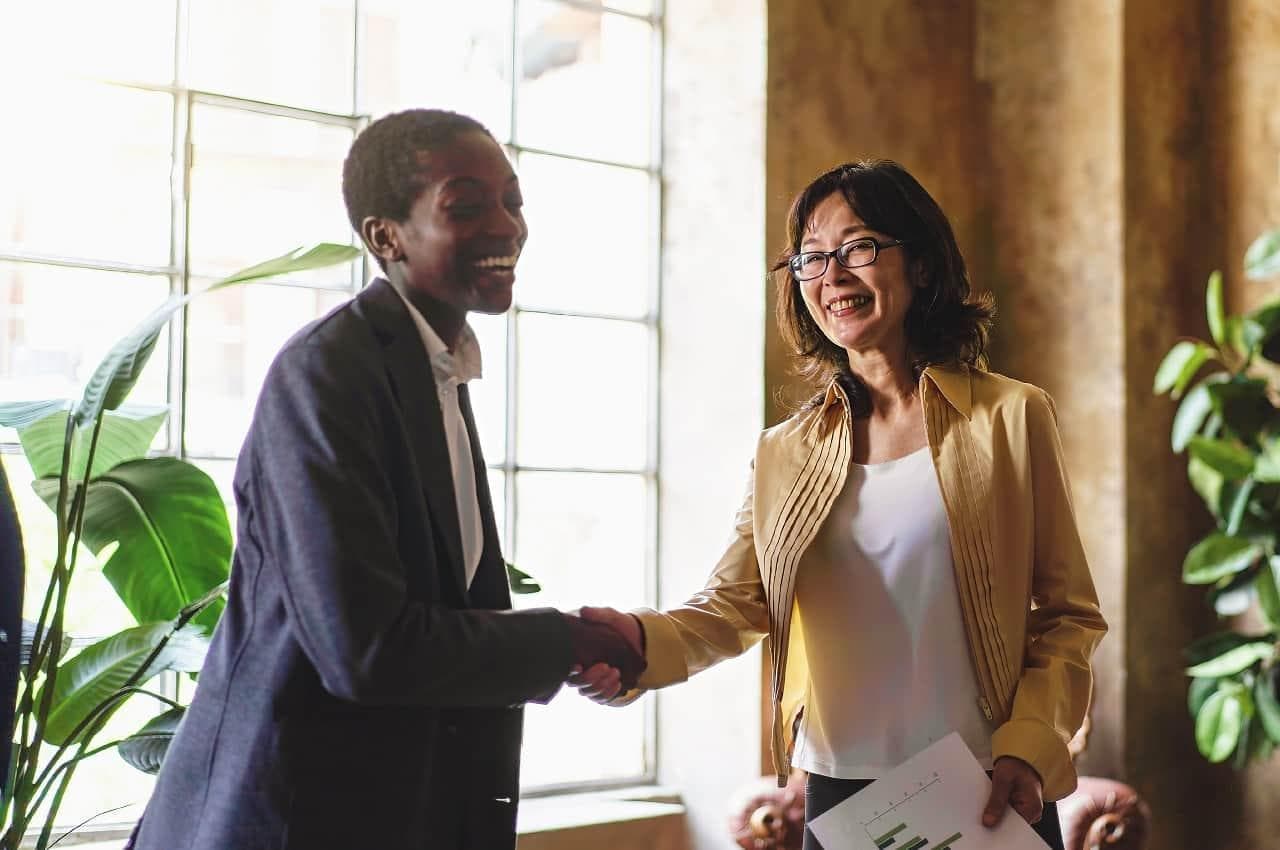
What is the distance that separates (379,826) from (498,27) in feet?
9.65

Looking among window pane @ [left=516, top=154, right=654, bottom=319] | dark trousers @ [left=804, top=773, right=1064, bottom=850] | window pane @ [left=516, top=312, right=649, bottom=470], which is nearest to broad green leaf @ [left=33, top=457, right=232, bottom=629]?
dark trousers @ [left=804, top=773, right=1064, bottom=850]

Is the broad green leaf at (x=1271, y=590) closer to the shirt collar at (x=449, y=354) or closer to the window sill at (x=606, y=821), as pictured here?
the window sill at (x=606, y=821)

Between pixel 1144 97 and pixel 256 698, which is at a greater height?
pixel 1144 97

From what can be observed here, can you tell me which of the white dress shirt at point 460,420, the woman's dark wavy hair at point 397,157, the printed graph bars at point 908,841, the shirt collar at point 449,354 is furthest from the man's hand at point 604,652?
the woman's dark wavy hair at point 397,157

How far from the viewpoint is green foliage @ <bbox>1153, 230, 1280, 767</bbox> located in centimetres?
306

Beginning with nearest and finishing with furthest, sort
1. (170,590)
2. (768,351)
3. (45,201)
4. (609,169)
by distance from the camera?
(170,590)
(45,201)
(768,351)
(609,169)

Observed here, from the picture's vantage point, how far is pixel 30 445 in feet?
7.07

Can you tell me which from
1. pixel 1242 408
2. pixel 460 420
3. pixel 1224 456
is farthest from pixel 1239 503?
pixel 460 420

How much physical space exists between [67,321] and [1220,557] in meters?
→ 2.89

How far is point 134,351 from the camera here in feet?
6.48

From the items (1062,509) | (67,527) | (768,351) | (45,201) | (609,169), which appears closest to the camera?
(1062,509)

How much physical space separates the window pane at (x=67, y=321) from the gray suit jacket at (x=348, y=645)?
1.76 m

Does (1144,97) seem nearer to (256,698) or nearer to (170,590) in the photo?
(170,590)

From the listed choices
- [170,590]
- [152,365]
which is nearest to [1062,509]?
[170,590]
